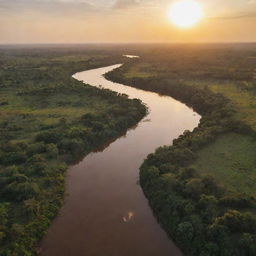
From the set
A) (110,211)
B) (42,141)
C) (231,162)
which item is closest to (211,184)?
(231,162)

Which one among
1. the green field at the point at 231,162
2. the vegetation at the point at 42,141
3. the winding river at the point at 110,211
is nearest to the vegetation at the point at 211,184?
the green field at the point at 231,162

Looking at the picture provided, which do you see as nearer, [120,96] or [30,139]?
[30,139]

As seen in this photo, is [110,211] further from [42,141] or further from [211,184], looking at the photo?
[42,141]

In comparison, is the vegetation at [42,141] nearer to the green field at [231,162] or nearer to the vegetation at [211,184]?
the vegetation at [211,184]

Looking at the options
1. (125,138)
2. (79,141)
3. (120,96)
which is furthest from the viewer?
(120,96)

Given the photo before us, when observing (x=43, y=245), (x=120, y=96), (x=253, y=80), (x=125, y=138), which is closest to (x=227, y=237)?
(x=43, y=245)

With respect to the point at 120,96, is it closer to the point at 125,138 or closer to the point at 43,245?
the point at 125,138

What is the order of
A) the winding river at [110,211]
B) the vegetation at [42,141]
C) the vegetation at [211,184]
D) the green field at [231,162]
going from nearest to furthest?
1. the vegetation at [211,184]
2. the winding river at [110,211]
3. the vegetation at [42,141]
4. the green field at [231,162]
